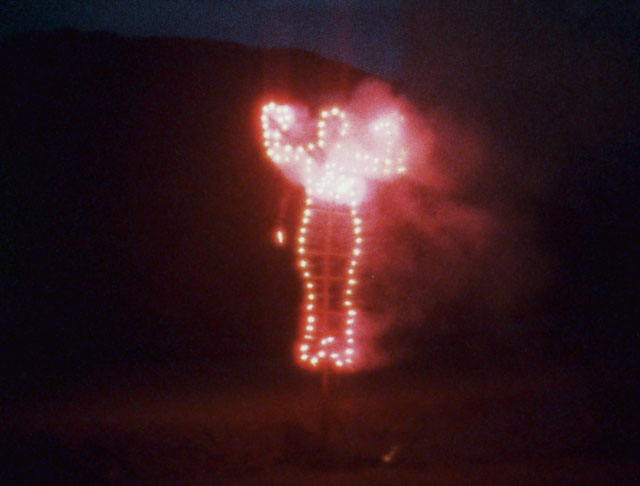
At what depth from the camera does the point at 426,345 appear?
17.3 m

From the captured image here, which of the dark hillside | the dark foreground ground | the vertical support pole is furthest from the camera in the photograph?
the dark hillside

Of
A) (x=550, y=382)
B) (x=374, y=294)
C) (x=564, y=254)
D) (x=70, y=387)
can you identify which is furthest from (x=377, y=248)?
(x=70, y=387)

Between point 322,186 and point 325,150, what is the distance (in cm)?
41

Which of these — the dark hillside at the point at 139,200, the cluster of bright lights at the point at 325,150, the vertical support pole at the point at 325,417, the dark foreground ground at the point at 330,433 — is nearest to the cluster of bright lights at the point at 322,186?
the cluster of bright lights at the point at 325,150

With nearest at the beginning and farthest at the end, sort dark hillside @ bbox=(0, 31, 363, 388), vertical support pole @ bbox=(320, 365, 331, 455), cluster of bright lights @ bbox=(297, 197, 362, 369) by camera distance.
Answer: vertical support pole @ bbox=(320, 365, 331, 455) → cluster of bright lights @ bbox=(297, 197, 362, 369) → dark hillside @ bbox=(0, 31, 363, 388)

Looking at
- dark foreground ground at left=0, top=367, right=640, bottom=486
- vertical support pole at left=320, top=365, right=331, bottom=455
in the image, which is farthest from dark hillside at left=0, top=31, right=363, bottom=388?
vertical support pole at left=320, top=365, right=331, bottom=455

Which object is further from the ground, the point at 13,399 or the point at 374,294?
the point at 374,294

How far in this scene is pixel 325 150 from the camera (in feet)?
30.2

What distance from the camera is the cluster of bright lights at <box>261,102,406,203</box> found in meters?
9.12

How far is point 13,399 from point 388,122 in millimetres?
6500

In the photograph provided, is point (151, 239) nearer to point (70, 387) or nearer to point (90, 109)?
point (90, 109)

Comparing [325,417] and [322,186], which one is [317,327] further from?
[322,186]

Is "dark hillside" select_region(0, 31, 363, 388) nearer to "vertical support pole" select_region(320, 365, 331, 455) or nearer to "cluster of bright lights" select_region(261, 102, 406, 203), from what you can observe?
"vertical support pole" select_region(320, 365, 331, 455)

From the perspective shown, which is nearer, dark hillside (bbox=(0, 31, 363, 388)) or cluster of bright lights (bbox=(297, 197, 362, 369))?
cluster of bright lights (bbox=(297, 197, 362, 369))
